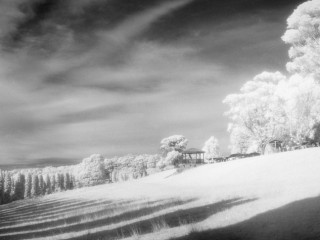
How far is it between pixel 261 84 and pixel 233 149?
29.0 meters

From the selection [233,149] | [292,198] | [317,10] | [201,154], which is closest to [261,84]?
[201,154]

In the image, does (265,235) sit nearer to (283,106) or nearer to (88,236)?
(88,236)

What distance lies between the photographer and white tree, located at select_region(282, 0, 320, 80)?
1136 inches

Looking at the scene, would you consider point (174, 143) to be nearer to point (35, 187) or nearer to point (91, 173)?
point (91, 173)

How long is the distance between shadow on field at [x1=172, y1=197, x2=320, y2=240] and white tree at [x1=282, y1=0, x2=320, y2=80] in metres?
20.7

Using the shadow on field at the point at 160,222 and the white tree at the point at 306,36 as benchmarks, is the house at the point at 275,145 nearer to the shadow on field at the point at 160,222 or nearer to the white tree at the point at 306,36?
the white tree at the point at 306,36

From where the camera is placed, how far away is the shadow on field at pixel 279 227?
9.31 m

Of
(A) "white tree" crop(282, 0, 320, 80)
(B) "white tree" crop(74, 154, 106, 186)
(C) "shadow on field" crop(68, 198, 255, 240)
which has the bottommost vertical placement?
(C) "shadow on field" crop(68, 198, 255, 240)

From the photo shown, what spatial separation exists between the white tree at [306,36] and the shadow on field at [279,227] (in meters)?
20.7

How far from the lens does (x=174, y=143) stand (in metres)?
84.3

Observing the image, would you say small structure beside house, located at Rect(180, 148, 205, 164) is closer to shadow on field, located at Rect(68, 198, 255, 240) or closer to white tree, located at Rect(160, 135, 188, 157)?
white tree, located at Rect(160, 135, 188, 157)

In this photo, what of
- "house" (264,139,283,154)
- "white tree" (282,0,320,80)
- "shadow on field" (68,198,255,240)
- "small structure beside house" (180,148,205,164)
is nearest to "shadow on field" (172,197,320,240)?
"shadow on field" (68,198,255,240)

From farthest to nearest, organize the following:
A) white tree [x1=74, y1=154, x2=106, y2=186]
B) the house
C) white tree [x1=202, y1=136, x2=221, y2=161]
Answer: white tree [x1=74, y1=154, x2=106, y2=186] < white tree [x1=202, y1=136, x2=221, y2=161] < the house

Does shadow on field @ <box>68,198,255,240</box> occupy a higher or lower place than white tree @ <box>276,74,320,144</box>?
lower
